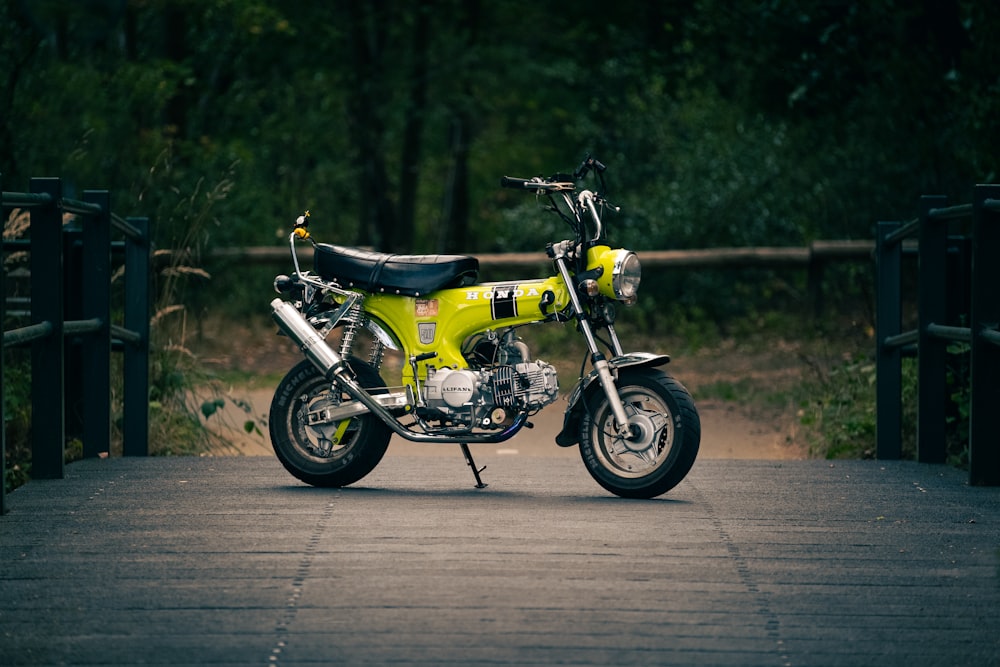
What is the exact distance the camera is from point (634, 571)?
499 centimetres

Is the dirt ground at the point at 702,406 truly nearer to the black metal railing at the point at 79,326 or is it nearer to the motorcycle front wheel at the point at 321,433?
the black metal railing at the point at 79,326

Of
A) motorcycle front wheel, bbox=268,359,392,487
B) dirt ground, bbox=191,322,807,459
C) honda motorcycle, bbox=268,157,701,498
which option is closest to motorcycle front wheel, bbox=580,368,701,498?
honda motorcycle, bbox=268,157,701,498

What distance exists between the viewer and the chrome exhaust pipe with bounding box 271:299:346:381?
21.3 feet

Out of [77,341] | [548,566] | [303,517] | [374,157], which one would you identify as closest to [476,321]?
[303,517]

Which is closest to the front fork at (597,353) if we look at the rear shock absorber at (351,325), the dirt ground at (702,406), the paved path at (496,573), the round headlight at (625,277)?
the round headlight at (625,277)

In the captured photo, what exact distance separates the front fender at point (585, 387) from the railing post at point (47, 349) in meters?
2.02

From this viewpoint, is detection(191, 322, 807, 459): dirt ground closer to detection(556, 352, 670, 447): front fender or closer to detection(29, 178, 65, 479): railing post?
detection(29, 178, 65, 479): railing post

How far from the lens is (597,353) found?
6.31m

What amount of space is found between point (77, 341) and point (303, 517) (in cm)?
244

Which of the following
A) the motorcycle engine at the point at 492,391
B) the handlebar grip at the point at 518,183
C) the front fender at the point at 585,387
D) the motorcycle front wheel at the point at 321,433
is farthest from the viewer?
the motorcycle front wheel at the point at 321,433

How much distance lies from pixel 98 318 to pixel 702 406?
6.71 metres

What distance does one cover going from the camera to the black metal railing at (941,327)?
21.9ft

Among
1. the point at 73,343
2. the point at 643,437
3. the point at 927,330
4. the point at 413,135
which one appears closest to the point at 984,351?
the point at 927,330

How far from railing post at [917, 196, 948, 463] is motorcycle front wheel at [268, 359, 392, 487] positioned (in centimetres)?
254
